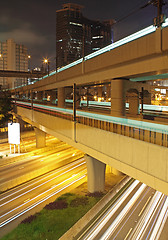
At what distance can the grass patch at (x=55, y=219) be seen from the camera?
11.0m

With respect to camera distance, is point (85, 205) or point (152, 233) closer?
point (152, 233)

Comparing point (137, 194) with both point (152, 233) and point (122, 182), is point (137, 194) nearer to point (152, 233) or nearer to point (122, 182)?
point (122, 182)

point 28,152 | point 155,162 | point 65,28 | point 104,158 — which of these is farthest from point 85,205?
point 65,28

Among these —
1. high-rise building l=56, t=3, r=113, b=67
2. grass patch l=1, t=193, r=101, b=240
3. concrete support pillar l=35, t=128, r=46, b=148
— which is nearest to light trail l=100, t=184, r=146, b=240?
grass patch l=1, t=193, r=101, b=240

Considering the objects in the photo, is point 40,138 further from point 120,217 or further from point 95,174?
point 120,217

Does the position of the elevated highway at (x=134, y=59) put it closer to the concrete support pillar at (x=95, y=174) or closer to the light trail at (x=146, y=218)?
the concrete support pillar at (x=95, y=174)

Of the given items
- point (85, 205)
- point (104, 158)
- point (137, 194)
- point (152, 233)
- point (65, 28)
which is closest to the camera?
point (104, 158)

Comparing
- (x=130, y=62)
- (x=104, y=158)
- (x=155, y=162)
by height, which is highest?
(x=130, y=62)

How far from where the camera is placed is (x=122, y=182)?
1692 cm

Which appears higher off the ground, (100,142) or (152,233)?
(100,142)

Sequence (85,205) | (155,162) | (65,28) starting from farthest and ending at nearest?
(65,28) → (85,205) → (155,162)

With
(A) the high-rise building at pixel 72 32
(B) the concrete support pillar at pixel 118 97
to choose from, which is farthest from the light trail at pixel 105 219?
(A) the high-rise building at pixel 72 32

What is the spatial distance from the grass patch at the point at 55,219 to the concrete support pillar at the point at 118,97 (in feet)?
21.6

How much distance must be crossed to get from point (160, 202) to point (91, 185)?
4915mm
